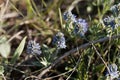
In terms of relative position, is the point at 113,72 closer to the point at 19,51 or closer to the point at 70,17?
the point at 70,17

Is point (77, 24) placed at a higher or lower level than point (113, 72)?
higher

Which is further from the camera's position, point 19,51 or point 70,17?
point 19,51

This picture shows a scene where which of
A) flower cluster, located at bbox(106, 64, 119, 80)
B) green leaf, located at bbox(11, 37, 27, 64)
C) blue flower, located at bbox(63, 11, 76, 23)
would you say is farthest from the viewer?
green leaf, located at bbox(11, 37, 27, 64)

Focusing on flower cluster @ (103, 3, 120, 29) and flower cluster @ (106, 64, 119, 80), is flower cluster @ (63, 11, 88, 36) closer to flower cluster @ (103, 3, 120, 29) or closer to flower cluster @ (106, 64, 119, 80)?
flower cluster @ (103, 3, 120, 29)

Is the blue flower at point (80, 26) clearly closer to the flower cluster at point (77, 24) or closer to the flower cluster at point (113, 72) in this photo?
the flower cluster at point (77, 24)

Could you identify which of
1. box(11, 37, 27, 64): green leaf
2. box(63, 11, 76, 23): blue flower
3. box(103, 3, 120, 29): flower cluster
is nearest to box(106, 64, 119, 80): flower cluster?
box(103, 3, 120, 29): flower cluster

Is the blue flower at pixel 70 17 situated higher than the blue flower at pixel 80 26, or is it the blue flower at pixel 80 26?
the blue flower at pixel 70 17

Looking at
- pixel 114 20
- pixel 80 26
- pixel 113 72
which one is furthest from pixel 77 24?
pixel 113 72

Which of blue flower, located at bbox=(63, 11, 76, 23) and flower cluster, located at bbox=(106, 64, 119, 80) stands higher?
blue flower, located at bbox=(63, 11, 76, 23)

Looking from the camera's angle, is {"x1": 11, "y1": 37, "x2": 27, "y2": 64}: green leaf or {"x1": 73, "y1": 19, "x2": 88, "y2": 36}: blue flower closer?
{"x1": 73, "y1": 19, "x2": 88, "y2": 36}: blue flower

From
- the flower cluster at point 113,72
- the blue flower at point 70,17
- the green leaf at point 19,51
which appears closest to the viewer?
the flower cluster at point 113,72

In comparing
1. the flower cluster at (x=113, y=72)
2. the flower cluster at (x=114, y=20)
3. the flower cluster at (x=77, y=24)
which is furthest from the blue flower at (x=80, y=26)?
the flower cluster at (x=113, y=72)

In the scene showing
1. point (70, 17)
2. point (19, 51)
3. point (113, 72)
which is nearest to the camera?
point (113, 72)
